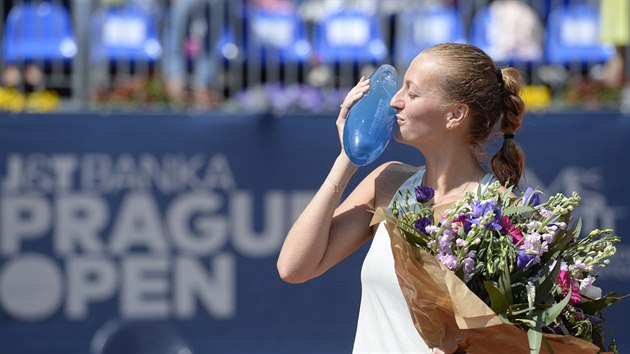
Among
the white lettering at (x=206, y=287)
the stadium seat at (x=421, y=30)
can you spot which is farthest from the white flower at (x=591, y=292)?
the stadium seat at (x=421, y=30)

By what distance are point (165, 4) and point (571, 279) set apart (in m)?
5.80

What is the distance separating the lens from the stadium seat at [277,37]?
775 centimetres

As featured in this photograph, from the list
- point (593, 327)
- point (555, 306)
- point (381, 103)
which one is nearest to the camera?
point (555, 306)

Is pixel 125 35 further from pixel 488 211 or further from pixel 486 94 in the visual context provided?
pixel 488 211

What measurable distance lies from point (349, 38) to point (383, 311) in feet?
17.7

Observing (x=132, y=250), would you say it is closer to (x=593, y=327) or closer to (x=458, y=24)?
(x=458, y=24)

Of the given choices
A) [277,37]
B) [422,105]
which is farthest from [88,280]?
[422,105]

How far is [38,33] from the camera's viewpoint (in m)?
7.58

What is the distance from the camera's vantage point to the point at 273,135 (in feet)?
22.4

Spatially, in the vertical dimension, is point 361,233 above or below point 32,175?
above

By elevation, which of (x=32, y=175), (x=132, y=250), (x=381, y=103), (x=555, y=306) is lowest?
(x=132, y=250)

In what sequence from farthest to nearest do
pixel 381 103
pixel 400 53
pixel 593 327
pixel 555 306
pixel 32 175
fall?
pixel 400 53, pixel 32 175, pixel 381 103, pixel 593 327, pixel 555 306

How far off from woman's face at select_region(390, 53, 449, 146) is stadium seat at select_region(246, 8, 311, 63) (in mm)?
4794

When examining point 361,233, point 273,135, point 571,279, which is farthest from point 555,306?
point 273,135
